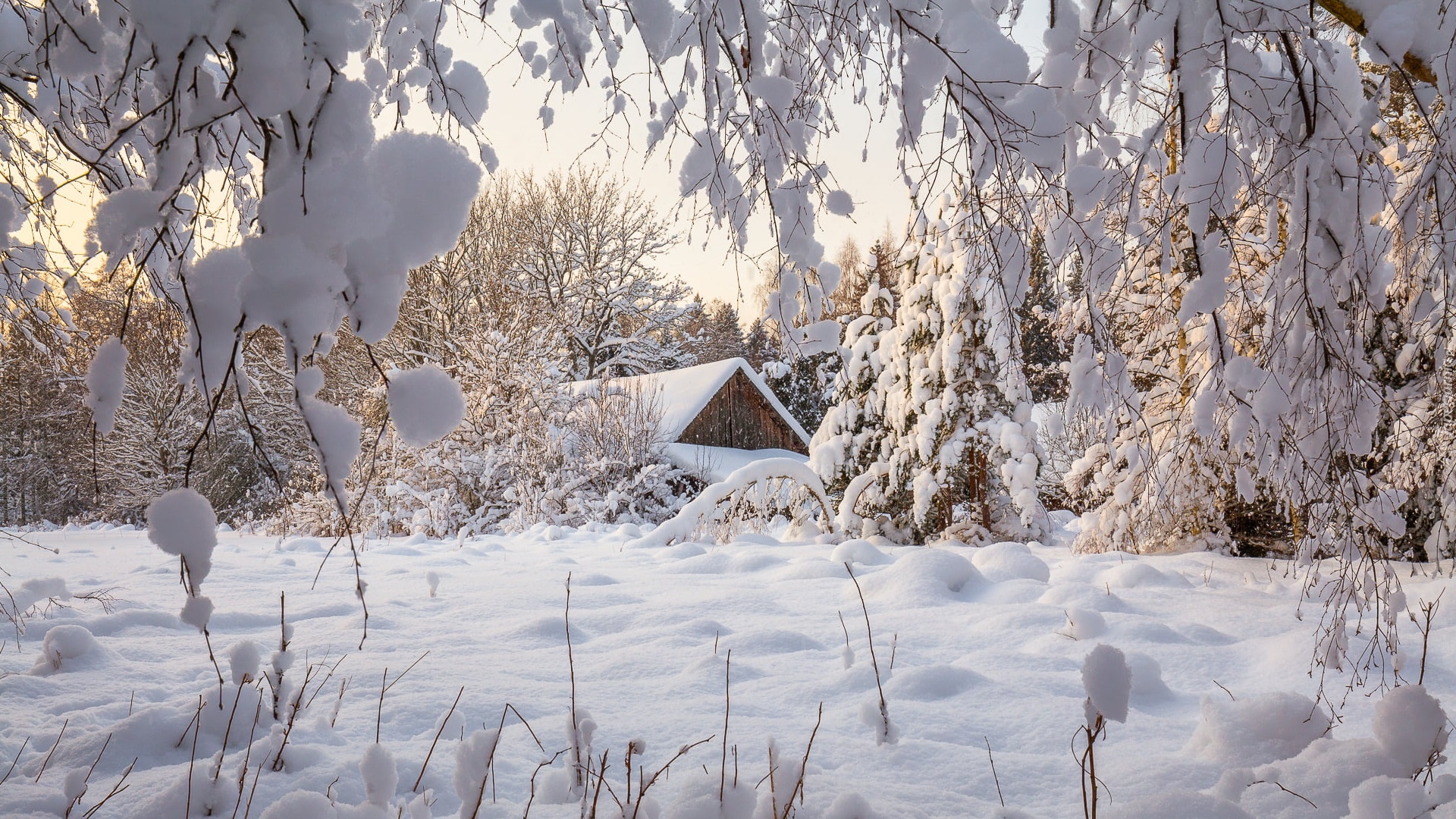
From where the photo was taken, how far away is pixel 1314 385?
196cm

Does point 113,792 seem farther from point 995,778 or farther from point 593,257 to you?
point 593,257

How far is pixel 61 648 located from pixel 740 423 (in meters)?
15.5

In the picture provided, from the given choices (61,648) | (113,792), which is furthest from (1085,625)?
(61,648)

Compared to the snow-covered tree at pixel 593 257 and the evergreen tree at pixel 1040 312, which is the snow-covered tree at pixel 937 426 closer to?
the evergreen tree at pixel 1040 312

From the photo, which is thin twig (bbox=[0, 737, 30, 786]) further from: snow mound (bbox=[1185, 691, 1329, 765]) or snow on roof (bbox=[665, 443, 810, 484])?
snow on roof (bbox=[665, 443, 810, 484])

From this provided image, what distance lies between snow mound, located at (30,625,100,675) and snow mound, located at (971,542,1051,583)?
377cm

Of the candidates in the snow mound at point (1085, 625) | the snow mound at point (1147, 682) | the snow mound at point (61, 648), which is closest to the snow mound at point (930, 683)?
the snow mound at point (1147, 682)

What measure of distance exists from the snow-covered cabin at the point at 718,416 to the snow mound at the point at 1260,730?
10.3 m

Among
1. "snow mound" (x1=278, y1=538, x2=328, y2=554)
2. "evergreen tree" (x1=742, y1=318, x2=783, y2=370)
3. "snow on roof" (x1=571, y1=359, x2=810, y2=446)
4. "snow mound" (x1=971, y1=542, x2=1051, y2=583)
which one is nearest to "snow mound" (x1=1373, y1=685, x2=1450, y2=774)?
"snow mound" (x1=971, y1=542, x2=1051, y2=583)

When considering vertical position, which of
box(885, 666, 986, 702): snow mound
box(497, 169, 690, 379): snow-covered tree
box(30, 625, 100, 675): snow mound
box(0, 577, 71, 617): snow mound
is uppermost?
box(497, 169, 690, 379): snow-covered tree

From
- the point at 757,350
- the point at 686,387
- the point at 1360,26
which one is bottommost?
the point at 1360,26

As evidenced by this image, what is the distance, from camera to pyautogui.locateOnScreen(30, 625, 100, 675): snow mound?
2283mm

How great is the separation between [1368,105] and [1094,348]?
34.7 inches

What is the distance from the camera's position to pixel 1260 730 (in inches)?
69.8
